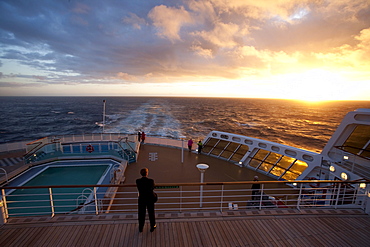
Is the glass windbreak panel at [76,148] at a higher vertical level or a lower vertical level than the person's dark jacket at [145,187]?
lower

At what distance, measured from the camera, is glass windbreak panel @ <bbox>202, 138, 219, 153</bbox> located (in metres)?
14.4

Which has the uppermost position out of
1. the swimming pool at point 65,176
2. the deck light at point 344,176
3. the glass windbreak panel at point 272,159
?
the deck light at point 344,176

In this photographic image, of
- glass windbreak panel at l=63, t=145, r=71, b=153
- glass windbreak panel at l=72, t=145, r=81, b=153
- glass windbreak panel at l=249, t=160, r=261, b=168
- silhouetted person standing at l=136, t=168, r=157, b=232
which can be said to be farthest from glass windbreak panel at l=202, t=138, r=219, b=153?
silhouetted person standing at l=136, t=168, r=157, b=232

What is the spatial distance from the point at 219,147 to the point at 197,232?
10.1 metres

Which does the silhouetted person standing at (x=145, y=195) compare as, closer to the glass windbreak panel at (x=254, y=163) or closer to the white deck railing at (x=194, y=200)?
the white deck railing at (x=194, y=200)

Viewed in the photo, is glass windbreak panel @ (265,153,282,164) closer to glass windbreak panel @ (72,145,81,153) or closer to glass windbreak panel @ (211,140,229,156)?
glass windbreak panel @ (211,140,229,156)

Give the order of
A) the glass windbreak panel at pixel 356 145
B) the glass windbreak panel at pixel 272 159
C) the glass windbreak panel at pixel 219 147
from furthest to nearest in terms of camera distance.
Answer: the glass windbreak panel at pixel 272 159 → the glass windbreak panel at pixel 219 147 → the glass windbreak panel at pixel 356 145

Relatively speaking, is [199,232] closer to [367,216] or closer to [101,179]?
[367,216]

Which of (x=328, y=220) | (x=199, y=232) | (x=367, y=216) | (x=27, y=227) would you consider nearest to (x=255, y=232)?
(x=199, y=232)

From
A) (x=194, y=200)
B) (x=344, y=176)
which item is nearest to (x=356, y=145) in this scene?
(x=344, y=176)

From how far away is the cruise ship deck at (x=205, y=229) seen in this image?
3.94 meters

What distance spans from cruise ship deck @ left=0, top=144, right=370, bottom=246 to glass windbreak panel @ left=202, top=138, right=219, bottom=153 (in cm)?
938

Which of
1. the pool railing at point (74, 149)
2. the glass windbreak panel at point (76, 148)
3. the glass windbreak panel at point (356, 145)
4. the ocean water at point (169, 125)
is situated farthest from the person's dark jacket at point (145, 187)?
the ocean water at point (169, 125)

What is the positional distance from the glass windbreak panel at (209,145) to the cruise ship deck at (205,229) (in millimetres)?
9382
